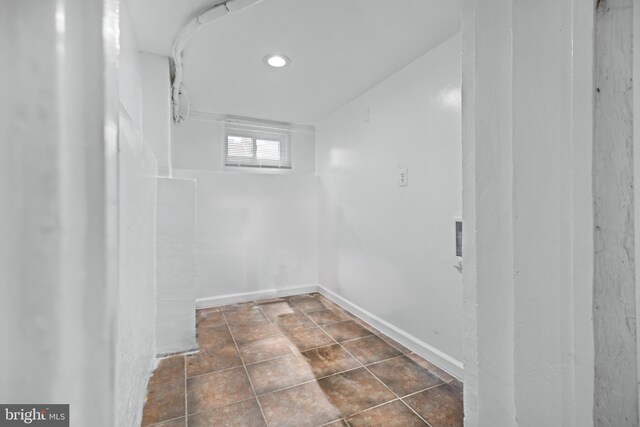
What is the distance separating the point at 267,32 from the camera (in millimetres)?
1742

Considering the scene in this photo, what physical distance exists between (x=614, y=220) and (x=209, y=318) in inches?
114

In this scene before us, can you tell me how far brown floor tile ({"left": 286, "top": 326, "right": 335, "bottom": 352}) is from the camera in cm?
219

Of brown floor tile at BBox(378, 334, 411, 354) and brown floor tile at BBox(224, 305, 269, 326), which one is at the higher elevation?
brown floor tile at BBox(224, 305, 269, 326)

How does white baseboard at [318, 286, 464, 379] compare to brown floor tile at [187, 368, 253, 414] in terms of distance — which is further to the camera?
white baseboard at [318, 286, 464, 379]

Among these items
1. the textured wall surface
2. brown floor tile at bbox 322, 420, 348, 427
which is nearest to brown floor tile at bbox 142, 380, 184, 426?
brown floor tile at bbox 322, 420, 348, 427

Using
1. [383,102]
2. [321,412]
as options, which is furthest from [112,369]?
[383,102]

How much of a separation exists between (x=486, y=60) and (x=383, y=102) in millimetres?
2059

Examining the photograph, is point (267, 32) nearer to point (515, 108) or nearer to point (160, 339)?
point (515, 108)

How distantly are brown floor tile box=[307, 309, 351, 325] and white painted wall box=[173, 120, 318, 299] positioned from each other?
0.65 metres

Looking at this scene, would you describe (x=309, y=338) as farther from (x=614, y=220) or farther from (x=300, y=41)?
(x=614, y=220)

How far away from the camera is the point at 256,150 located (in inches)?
136

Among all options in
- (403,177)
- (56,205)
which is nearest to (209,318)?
(403,177)

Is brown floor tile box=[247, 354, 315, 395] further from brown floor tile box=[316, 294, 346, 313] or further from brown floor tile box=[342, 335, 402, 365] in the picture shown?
brown floor tile box=[316, 294, 346, 313]

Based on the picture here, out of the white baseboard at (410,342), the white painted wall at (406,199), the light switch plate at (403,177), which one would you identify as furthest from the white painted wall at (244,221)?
the light switch plate at (403,177)
